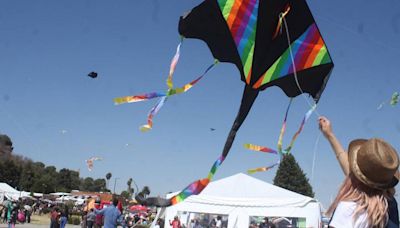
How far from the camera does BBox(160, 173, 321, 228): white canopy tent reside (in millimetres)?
12870

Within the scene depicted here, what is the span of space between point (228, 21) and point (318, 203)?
1000 centimetres

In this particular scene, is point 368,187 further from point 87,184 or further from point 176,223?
point 87,184

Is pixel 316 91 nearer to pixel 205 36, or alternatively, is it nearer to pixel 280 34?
pixel 280 34

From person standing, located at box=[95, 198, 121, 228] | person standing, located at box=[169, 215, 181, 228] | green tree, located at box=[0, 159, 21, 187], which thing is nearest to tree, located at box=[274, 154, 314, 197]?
green tree, located at box=[0, 159, 21, 187]

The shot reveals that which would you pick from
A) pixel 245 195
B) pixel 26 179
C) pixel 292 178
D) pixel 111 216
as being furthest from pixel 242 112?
pixel 26 179

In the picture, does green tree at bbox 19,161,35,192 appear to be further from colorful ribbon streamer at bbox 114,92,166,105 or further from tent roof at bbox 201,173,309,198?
colorful ribbon streamer at bbox 114,92,166,105

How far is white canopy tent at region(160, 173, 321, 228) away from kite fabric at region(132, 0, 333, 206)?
29.1 ft

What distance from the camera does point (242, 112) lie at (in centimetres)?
376

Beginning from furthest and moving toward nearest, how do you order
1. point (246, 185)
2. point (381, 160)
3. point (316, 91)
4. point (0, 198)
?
Answer: point (0, 198) → point (246, 185) → point (316, 91) → point (381, 160)

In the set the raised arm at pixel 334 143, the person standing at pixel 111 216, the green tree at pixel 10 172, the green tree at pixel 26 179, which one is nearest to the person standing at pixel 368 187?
the raised arm at pixel 334 143

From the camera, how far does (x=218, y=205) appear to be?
13422 mm

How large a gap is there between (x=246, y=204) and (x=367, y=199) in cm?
1181

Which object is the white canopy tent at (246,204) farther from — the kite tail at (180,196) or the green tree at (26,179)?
the green tree at (26,179)

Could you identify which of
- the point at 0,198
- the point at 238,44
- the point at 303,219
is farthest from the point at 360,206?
the point at 0,198
